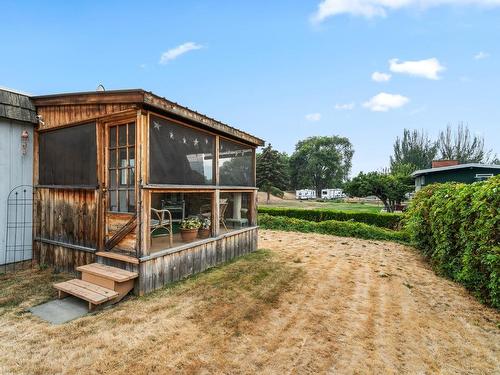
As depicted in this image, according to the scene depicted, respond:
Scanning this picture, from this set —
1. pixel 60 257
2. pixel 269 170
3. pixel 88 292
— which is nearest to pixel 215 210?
pixel 88 292

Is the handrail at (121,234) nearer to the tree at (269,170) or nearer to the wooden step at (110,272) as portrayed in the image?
the wooden step at (110,272)

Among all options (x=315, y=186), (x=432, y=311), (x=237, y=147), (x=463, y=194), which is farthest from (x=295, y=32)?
(x=315, y=186)

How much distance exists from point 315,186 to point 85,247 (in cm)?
4888

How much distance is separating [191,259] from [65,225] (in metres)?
2.37

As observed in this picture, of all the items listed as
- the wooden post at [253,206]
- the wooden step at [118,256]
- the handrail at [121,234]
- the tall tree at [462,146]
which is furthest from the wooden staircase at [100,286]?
the tall tree at [462,146]

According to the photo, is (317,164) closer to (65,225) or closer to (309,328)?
(65,225)

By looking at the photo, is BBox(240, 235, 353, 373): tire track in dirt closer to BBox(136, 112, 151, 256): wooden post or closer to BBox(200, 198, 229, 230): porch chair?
BBox(136, 112, 151, 256): wooden post

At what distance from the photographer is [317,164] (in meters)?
48.5

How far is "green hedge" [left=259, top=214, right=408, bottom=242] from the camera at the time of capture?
894 cm

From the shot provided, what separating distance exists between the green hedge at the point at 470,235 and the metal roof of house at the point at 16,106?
7.75 metres

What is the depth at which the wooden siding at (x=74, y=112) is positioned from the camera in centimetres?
388

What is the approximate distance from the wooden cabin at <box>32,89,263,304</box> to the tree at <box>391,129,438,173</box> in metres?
39.1

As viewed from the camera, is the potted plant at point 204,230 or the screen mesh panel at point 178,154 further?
the potted plant at point 204,230

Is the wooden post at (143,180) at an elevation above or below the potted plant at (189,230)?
above
